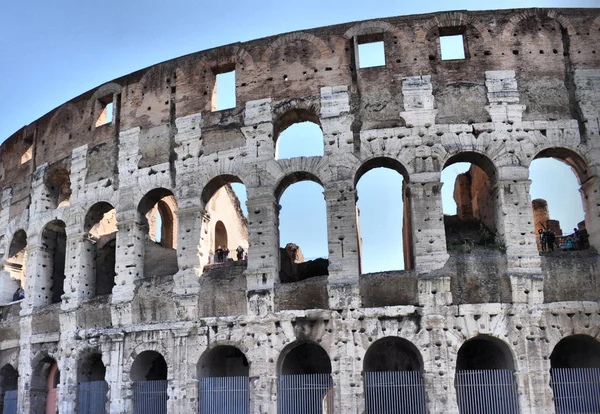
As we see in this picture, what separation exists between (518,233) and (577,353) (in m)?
2.78

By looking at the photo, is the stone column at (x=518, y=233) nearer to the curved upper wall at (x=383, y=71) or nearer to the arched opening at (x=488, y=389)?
the arched opening at (x=488, y=389)

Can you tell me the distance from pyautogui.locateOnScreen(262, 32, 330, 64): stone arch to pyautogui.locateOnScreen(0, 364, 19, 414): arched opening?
10.1 m

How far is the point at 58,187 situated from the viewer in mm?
17953

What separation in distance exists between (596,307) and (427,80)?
545 centimetres

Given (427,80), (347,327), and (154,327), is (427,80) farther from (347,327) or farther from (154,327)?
(154,327)

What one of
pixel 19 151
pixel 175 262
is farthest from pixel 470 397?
pixel 19 151

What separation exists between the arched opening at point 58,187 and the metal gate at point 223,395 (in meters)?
6.97

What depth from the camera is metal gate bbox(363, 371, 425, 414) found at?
40.6 feet

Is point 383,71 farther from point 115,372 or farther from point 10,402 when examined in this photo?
point 10,402

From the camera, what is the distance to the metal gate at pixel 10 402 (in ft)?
54.2

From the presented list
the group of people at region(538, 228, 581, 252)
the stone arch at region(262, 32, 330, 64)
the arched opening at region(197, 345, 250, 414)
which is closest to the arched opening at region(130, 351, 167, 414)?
the arched opening at region(197, 345, 250, 414)

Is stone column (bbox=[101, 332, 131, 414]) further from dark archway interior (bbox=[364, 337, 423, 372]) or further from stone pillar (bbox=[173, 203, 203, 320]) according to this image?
dark archway interior (bbox=[364, 337, 423, 372])

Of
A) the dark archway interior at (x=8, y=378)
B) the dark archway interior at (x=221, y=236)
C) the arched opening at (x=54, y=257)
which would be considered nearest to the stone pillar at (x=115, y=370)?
the arched opening at (x=54, y=257)

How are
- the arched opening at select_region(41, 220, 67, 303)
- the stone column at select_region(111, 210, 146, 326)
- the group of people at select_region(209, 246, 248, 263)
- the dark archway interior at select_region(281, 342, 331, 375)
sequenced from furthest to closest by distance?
the group of people at select_region(209, 246, 248, 263) → the arched opening at select_region(41, 220, 67, 303) → the dark archway interior at select_region(281, 342, 331, 375) → the stone column at select_region(111, 210, 146, 326)
